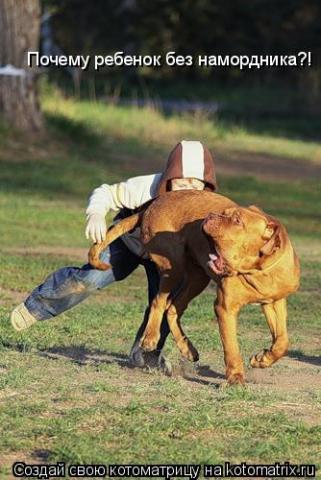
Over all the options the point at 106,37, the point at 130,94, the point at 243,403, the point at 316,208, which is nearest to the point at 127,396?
the point at 243,403

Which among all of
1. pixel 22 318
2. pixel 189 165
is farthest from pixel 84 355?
pixel 189 165

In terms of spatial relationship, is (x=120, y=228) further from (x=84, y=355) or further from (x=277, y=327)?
(x=84, y=355)

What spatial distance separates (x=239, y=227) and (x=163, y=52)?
36700 mm

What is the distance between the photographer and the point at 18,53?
1959 centimetres

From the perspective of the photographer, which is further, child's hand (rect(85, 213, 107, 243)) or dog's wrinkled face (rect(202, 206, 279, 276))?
child's hand (rect(85, 213, 107, 243))

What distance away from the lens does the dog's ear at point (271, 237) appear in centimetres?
668

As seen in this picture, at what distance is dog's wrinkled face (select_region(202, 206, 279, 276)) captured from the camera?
6.56 metres

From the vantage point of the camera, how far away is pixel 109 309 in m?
10.2

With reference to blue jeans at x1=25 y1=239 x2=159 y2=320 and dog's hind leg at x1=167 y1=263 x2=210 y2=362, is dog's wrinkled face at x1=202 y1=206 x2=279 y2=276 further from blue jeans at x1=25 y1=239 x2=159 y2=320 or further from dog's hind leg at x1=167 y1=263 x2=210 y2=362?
blue jeans at x1=25 y1=239 x2=159 y2=320

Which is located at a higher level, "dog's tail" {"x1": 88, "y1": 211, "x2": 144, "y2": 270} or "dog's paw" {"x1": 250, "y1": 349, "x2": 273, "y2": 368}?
"dog's tail" {"x1": 88, "y1": 211, "x2": 144, "y2": 270}

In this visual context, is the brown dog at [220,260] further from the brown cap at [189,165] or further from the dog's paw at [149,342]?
the brown cap at [189,165]

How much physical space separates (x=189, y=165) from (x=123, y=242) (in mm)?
657

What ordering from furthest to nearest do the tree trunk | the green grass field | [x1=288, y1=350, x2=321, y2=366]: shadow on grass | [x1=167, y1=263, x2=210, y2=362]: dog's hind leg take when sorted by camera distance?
1. the tree trunk
2. [x1=288, y1=350, x2=321, y2=366]: shadow on grass
3. [x1=167, y1=263, x2=210, y2=362]: dog's hind leg
4. the green grass field

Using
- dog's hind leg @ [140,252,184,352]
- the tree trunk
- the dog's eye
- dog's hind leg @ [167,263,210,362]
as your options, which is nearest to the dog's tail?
dog's hind leg @ [140,252,184,352]
